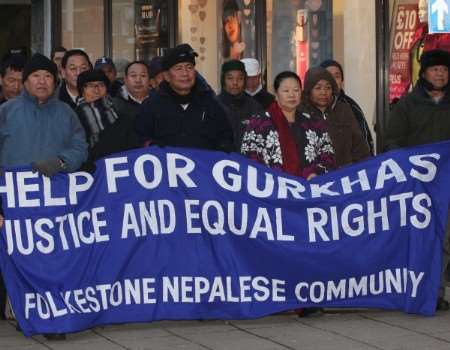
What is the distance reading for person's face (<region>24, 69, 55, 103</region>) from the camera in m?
9.03

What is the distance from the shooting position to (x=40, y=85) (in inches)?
356

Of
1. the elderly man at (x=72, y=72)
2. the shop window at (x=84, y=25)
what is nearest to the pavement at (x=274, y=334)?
the elderly man at (x=72, y=72)

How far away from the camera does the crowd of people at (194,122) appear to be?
8992mm

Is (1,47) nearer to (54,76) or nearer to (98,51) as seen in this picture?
(98,51)

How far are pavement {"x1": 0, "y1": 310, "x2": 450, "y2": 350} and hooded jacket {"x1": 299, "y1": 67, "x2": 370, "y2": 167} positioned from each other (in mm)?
1425

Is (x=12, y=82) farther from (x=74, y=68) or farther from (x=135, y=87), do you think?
(x=135, y=87)

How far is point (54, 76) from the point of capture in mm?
9172

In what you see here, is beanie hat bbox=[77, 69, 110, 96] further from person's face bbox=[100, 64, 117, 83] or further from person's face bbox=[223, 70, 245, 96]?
person's face bbox=[100, 64, 117, 83]

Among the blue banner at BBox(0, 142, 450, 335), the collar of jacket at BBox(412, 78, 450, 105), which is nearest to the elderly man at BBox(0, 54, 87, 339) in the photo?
the blue banner at BBox(0, 142, 450, 335)

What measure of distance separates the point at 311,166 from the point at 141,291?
61.8 inches

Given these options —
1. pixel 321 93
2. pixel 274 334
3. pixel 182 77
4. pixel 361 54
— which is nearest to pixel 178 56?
pixel 182 77

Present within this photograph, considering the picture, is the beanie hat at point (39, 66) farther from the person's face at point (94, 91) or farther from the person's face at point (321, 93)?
the person's face at point (321, 93)

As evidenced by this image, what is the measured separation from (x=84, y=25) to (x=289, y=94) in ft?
27.3

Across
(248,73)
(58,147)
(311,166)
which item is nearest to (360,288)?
(311,166)
